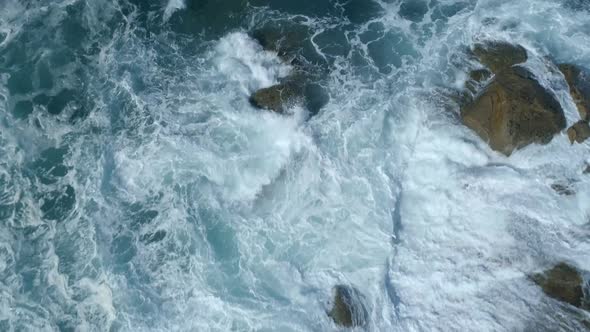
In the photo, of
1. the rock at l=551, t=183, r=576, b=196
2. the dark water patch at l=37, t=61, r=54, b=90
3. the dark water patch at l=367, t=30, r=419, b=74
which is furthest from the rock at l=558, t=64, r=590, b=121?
the dark water patch at l=37, t=61, r=54, b=90

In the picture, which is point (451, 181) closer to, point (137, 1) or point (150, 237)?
point (150, 237)

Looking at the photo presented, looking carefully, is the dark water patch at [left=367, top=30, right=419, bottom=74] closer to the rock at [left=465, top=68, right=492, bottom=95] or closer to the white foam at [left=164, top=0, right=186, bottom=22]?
the rock at [left=465, top=68, right=492, bottom=95]

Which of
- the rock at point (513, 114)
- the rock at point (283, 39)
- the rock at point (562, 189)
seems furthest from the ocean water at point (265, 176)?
the rock at point (513, 114)

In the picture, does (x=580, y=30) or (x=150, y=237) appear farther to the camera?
(x=580, y=30)

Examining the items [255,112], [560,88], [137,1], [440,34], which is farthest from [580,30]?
[137,1]

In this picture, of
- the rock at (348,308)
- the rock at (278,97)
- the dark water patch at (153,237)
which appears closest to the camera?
the rock at (348,308)

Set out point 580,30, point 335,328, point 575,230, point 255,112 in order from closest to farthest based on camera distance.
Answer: point 335,328
point 575,230
point 255,112
point 580,30

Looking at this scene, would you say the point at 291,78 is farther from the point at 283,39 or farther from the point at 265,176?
the point at 265,176

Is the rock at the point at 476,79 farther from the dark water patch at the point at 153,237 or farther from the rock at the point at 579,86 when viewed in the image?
the dark water patch at the point at 153,237
